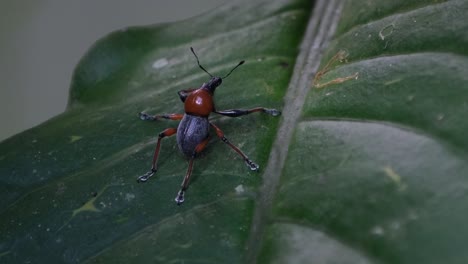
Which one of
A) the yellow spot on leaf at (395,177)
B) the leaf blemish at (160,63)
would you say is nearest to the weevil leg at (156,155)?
the leaf blemish at (160,63)

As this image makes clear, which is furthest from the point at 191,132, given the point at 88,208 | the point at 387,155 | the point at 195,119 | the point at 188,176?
the point at 387,155

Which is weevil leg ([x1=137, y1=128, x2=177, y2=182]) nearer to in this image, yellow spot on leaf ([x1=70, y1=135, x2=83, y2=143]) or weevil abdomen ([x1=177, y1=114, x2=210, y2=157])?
weevil abdomen ([x1=177, y1=114, x2=210, y2=157])

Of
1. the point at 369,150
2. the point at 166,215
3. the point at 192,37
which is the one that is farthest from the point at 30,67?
the point at 369,150

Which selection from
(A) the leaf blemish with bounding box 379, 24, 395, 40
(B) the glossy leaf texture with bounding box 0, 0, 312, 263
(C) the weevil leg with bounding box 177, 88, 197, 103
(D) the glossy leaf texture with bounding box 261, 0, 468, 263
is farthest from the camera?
(C) the weevil leg with bounding box 177, 88, 197, 103

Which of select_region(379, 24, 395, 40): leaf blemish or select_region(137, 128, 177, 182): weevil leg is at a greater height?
select_region(379, 24, 395, 40): leaf blemish

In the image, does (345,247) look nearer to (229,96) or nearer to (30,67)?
(229,96)

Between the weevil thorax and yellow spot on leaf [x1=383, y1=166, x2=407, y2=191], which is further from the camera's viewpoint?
the weevil thorax

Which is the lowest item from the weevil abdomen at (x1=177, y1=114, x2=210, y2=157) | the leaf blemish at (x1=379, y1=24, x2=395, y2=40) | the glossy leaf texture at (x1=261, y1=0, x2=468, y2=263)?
the weevil abdomen at (x1=177, y1=114, x2=210, y2=157)

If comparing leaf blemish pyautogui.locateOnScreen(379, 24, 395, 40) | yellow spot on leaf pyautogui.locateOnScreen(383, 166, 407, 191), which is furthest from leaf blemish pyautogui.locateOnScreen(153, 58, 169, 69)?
yellow spot on leaf pyautogui.locateOnScreen(383, 166, 407, 191)
